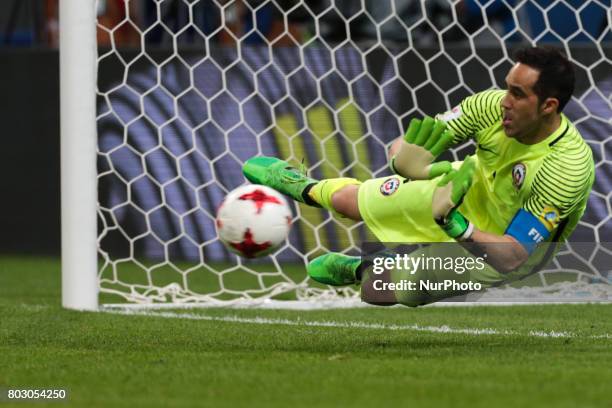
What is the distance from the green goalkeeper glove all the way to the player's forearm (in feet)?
1.06

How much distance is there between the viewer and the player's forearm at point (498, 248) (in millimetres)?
5312

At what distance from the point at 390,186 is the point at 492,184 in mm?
464

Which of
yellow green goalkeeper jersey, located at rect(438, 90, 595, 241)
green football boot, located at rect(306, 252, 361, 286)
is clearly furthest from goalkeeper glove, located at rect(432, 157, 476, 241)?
green football boot, located at rect(306, 252, 361, 286)

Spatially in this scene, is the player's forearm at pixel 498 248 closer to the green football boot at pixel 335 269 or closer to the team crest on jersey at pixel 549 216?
the team crest on jersey at pixel 549 216

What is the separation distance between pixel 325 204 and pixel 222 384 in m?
1.83

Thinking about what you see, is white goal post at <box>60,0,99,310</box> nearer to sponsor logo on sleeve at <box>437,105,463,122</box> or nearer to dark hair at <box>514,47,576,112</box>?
sponsor logo on sleeve at <box>437,105,463,122</box>

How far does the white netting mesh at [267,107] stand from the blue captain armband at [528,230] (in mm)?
4204

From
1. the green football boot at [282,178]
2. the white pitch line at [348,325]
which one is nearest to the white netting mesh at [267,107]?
the white pitch line at [348,325]

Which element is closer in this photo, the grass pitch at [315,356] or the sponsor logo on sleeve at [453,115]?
the grass pitch at [315,356]

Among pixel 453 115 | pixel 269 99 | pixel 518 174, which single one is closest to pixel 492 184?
pixel 518 174

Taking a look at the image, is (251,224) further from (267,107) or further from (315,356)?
(267,107)

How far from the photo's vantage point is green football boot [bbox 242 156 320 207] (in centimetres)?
605

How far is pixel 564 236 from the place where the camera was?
5625 millimetres

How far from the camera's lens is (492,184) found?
571cm
